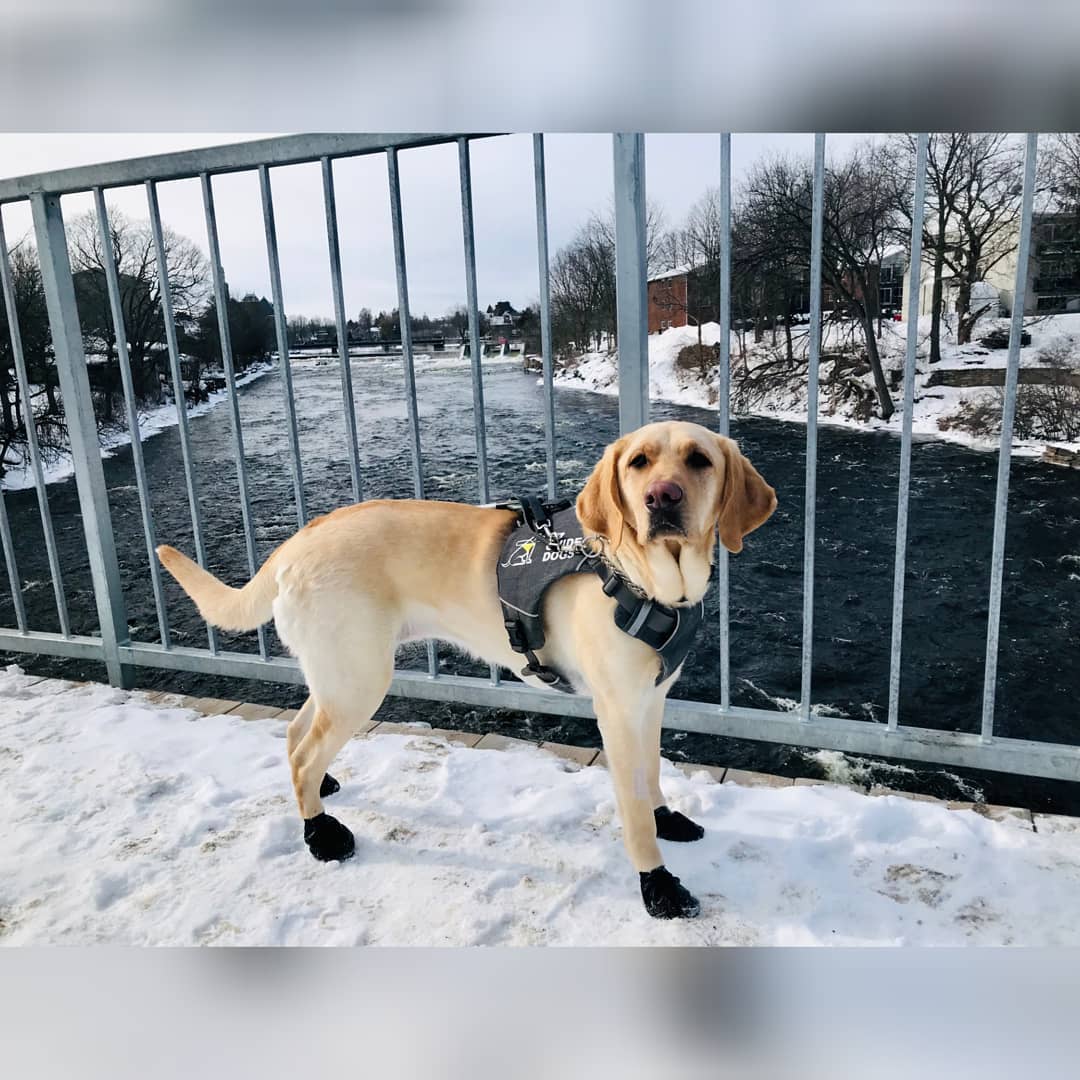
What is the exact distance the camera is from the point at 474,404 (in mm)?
2688

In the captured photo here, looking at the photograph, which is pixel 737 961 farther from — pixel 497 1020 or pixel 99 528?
pixel 99 528

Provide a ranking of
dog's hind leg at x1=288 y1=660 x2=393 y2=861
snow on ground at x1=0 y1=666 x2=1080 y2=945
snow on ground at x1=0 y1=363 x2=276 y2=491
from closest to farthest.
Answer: snow on ground at x1=0 y1=666 x2=1080 y2=945, dog's hind leg at x1=288 y1=660 x2=393 y2=861, snow on ground at x1=0 y1=363 x2=276 y2=491

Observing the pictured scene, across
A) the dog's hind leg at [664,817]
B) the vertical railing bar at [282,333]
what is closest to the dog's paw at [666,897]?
the dog's hind leg at [664,817]

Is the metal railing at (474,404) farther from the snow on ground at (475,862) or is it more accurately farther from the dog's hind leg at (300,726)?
the dog's hind leg at (300,726)

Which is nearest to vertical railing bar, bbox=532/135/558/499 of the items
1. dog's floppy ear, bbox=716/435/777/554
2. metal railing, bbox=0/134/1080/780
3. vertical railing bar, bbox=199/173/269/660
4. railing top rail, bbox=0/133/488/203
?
metal railing, bbox=0/134/1080/780

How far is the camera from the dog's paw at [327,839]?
7.28ft

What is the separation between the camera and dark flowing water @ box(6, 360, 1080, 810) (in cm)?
342

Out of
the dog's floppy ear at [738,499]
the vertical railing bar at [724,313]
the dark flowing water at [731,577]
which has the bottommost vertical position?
the dark flowing water at [731,577]

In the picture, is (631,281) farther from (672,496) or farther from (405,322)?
(672,496)

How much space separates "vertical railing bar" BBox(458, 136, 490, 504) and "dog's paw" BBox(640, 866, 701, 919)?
1.38 m

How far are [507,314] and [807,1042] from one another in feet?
7.67

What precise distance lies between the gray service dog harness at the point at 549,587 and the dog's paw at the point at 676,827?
0.46m

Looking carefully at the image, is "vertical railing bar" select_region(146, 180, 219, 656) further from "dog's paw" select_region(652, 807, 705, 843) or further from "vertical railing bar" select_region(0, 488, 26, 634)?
"dog's paw" select_region(652, 807, 705, 843)
